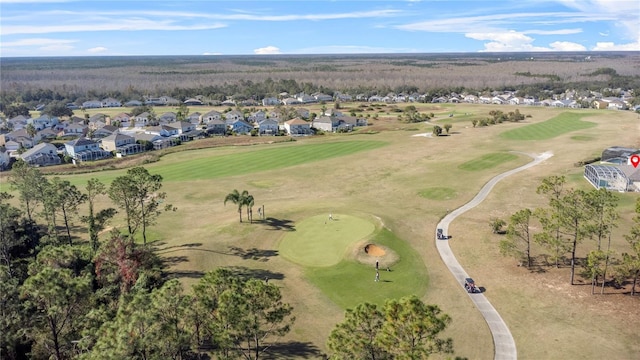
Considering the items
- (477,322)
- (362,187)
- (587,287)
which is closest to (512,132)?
(362,187)

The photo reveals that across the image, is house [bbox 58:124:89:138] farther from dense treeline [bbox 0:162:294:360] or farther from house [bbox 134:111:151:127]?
dense treeline [bbox 0:162:294:360]

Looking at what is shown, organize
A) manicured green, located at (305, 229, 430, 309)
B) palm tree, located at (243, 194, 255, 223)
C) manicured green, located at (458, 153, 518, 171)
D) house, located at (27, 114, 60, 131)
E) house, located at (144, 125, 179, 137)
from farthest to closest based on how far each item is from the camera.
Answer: house, located at (27, 114, 60, 131) < house, located at (144, 125, 179, 137) < manicured green, located at (458, 153, 518, 171) < palm tree, located at (243, 194, 255, 223) < manicured green, located at (305, 229, 430, 309)

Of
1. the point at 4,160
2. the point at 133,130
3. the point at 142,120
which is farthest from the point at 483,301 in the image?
the point at 142,120

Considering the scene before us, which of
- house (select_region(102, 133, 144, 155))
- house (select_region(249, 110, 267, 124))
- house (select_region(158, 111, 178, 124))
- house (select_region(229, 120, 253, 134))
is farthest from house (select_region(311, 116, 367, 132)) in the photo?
house (select_region(102, 133, 144, 155))

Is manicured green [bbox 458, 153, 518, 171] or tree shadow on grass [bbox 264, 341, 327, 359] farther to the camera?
manicured green [bbox 458, 153, 518, 171]

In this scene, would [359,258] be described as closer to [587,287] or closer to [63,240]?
[587,287]

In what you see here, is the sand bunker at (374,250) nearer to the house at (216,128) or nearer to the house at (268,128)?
the house at (268,128)
